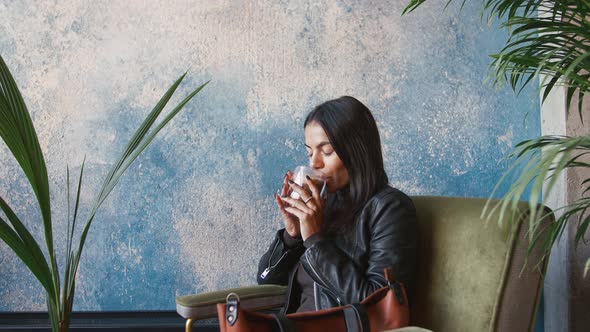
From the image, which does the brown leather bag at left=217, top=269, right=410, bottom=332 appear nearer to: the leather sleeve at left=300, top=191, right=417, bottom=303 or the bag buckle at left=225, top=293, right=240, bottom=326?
the bag buckle at left=225, top=293, right=240, bottom=326

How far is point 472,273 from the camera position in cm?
145

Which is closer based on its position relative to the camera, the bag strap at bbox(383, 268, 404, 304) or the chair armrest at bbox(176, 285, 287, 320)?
the bag strap at bbox(383, 268, 404, 304)

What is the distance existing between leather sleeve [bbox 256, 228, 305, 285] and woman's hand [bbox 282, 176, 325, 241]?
0.91 feet

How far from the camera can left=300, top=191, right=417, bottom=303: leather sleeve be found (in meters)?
1.47

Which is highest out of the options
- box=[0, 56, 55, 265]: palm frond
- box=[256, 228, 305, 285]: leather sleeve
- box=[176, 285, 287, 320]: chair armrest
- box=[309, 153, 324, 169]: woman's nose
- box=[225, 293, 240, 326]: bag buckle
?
box=[0, 56, 55, 265]: palm frond

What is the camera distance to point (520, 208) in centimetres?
142

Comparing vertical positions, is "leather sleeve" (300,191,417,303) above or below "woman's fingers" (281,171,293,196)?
below

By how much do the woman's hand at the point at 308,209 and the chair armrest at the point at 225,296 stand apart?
0.99 ft

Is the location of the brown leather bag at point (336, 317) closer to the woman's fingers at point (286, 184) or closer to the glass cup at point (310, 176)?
the glass cup at point (310, 176)

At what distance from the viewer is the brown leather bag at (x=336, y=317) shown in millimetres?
1199

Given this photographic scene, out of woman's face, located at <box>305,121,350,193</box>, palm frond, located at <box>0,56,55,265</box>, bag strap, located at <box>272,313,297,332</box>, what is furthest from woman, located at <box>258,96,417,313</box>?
palm frond, located at <box>0,56,55,265</box>

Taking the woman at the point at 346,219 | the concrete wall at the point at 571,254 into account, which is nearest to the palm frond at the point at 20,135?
the woman at the point at 346,219

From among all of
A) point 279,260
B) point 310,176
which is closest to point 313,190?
point 310,176

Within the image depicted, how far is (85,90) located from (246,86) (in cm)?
60
